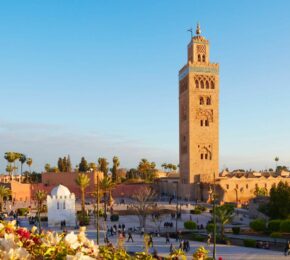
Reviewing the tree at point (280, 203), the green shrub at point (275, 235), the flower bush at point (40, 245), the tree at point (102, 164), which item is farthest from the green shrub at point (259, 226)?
the tree at point (102, 164)

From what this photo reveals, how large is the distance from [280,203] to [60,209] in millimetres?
16238

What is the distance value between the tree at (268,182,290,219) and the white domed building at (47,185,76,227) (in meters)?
15.0

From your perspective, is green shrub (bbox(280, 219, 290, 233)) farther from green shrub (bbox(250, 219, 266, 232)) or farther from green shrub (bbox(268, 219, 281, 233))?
green shrub (bbox(250, 219, 266, 232))

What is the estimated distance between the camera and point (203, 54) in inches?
1857

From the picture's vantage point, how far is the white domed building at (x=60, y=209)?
1053 inches

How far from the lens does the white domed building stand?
26750 millimetres

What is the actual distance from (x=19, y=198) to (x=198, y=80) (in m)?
26.7

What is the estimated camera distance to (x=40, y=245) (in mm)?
2578

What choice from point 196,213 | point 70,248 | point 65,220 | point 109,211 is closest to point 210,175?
point 196,213

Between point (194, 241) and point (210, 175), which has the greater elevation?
point (210, 175)

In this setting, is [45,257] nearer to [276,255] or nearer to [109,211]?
[276,255]

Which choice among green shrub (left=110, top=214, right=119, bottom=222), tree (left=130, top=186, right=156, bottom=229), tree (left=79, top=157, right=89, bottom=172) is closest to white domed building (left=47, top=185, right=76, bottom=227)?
green shrub (left=110, top=214, right=119, bottom=222)

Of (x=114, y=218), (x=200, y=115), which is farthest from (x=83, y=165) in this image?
(x=114, y=218)

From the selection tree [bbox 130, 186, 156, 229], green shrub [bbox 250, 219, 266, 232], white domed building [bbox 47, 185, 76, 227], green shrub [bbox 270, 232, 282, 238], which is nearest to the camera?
green shrub [bbox 270, 232, 282, 238]
